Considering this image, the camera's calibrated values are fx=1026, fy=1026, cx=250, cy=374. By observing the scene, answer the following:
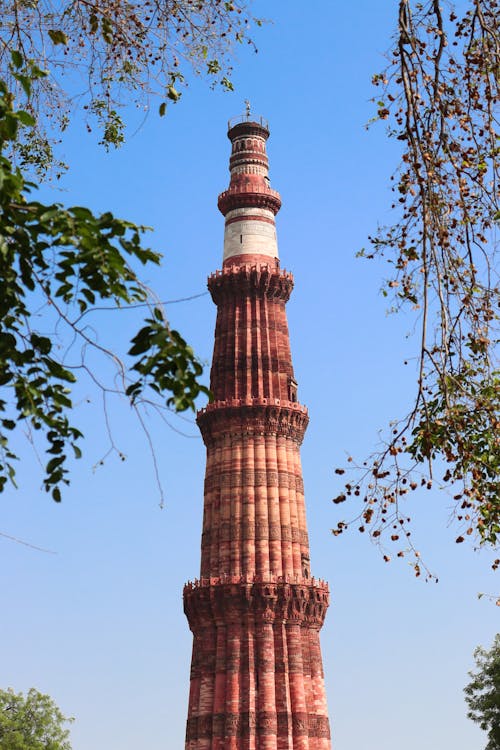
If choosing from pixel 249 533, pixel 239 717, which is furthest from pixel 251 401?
pixel 239 717

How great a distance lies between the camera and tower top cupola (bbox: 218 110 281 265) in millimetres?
44666

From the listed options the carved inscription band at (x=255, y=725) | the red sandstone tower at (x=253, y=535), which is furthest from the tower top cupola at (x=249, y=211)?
the carved inscription band at (x=255, y=725)

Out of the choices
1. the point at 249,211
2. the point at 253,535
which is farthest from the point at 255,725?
the point at 249,211

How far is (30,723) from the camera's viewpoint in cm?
5541

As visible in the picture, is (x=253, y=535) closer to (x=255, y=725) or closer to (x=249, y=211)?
(x=255, y=725)

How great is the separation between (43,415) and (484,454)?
601cm

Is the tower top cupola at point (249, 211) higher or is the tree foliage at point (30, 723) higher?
the tower top cupola at point (249, 211)

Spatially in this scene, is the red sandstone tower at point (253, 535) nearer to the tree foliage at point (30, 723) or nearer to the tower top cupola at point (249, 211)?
the tower top cupola at point (249, 211)

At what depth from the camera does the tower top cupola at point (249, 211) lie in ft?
147

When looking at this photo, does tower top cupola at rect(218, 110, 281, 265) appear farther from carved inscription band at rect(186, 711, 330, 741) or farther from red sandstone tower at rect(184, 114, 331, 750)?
carved inscription band at rect(186, 711, 330, 741)

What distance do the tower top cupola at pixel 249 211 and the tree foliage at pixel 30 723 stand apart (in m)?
27.5

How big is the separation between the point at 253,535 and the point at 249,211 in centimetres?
1493

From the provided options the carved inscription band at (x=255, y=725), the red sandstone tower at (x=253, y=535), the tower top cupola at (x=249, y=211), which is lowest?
the carved inscription band at (x=255, y=725)

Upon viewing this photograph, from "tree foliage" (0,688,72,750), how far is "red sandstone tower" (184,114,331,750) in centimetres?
2068
